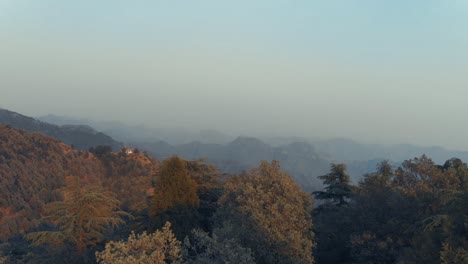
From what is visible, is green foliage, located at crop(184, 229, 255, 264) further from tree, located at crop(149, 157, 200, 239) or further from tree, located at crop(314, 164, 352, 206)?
tree, located at crop(314, 164, 352, 206)

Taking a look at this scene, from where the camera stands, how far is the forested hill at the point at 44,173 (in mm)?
39781

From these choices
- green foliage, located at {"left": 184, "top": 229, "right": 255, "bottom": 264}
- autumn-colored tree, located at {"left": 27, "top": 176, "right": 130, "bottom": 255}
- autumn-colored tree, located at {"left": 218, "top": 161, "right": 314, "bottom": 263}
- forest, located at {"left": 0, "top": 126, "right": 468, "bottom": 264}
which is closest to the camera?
forest, located at {"left": 0, "top": 126, "right": 468, "bottom": 264}

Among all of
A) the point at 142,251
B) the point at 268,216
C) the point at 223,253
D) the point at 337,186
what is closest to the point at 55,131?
the point at 337,186

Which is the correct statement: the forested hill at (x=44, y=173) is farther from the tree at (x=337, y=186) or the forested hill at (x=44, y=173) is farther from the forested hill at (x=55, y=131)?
the forested hill at (x=55, y=131)

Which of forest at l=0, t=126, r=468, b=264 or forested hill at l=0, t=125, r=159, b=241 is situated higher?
forest at l=0, t=126, r=468, b=264

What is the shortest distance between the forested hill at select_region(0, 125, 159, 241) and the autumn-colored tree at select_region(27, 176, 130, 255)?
14.5 m

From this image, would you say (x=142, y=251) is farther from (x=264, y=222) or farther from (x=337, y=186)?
(x=337, y=186)

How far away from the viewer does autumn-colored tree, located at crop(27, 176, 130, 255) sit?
19.5m

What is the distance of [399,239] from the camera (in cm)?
1584

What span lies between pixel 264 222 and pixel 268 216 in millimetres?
395

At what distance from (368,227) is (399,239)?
1.46 m

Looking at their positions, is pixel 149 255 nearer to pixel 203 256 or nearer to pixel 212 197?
pixel 203 256

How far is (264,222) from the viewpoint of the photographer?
1432 centimetres

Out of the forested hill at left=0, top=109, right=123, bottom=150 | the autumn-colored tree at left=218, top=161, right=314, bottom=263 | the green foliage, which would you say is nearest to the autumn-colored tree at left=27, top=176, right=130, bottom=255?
the autumn-colored tree at left=218, top=161, right=314, bottom=263
